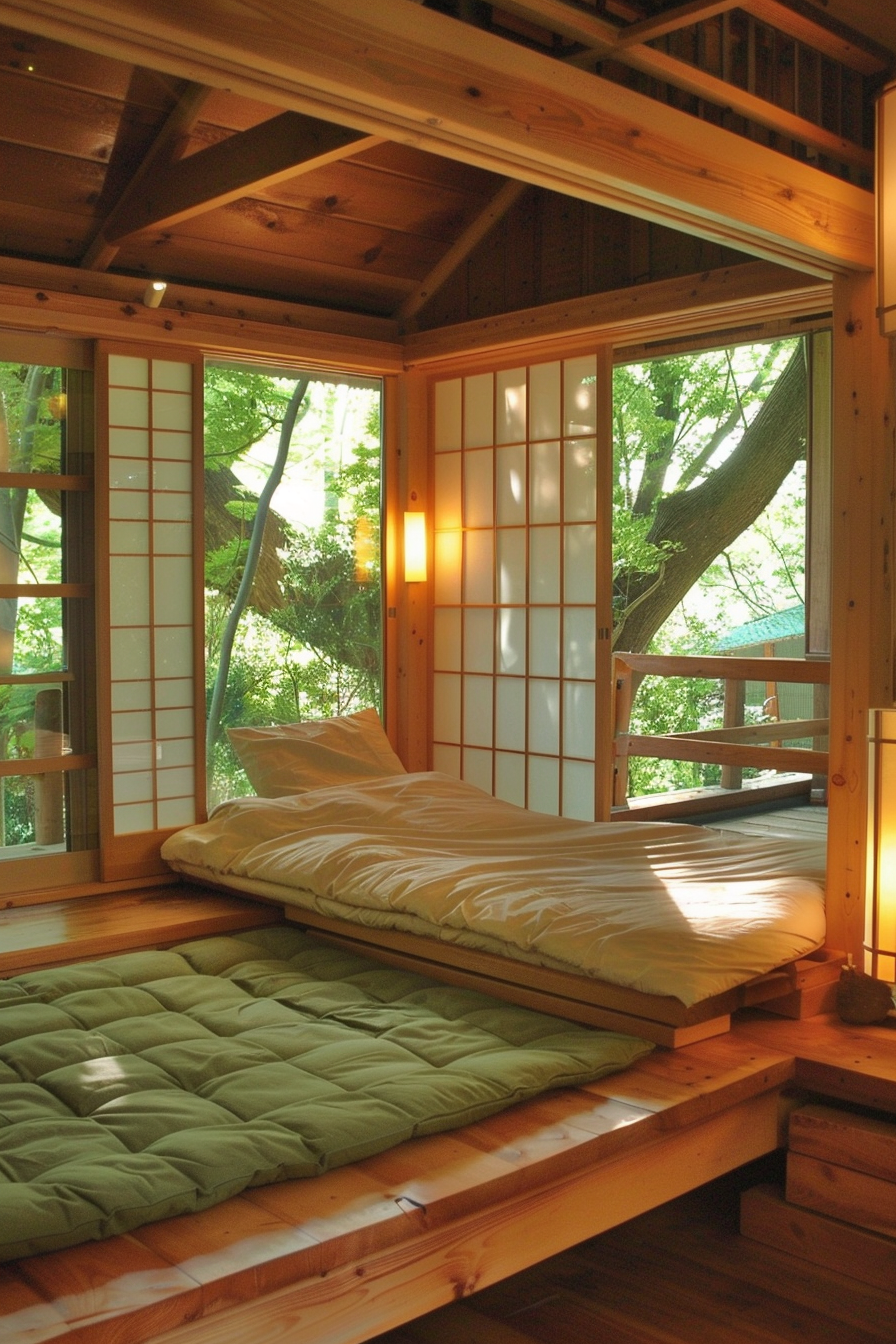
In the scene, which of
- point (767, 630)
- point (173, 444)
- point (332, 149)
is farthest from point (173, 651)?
point (767, 630)

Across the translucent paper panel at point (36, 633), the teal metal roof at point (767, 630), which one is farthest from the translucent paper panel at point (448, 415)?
the teal metal roof at point (767, 630)

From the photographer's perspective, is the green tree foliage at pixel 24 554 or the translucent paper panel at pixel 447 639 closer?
the green tree foliage at pixel 24 554

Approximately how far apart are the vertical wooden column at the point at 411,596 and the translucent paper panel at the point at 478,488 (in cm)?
23

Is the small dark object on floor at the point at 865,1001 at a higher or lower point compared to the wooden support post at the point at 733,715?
lower

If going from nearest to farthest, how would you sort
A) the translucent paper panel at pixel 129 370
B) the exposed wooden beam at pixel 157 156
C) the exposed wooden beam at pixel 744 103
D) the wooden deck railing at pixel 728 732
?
the exposed wooden beam at pixel 744 103 < the exposed wooden beam at pixel 157 156 < the translucent paper panel at pixel 129 370 < the wooden deck railing at pixel 728 732

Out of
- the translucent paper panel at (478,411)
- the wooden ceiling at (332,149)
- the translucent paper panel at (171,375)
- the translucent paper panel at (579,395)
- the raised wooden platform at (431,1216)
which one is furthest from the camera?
the translucent paper panel at (478,411)

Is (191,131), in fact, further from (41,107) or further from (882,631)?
(882,631)

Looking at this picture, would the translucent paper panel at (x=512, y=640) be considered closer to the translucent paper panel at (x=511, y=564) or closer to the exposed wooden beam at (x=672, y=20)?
the translucent paper panel at (x=511, y=564)

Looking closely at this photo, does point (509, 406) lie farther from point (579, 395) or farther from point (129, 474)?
point (129, 474)

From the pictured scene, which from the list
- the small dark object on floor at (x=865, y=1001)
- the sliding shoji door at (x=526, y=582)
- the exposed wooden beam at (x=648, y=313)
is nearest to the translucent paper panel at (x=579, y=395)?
the sliding shoji door at (x=526, y=582)

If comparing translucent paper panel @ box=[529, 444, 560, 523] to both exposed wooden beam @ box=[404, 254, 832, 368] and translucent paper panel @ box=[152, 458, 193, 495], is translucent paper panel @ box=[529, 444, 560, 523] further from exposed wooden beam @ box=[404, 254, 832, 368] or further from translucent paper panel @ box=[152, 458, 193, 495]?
translucent paper panel @ box=[152, 458, 193, 495]

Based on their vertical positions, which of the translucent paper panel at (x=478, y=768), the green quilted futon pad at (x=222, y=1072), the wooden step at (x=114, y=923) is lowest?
the wooden step at (x=114, y=923)

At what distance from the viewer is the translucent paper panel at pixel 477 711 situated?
5.70 metres

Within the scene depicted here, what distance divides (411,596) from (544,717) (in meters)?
0.91
